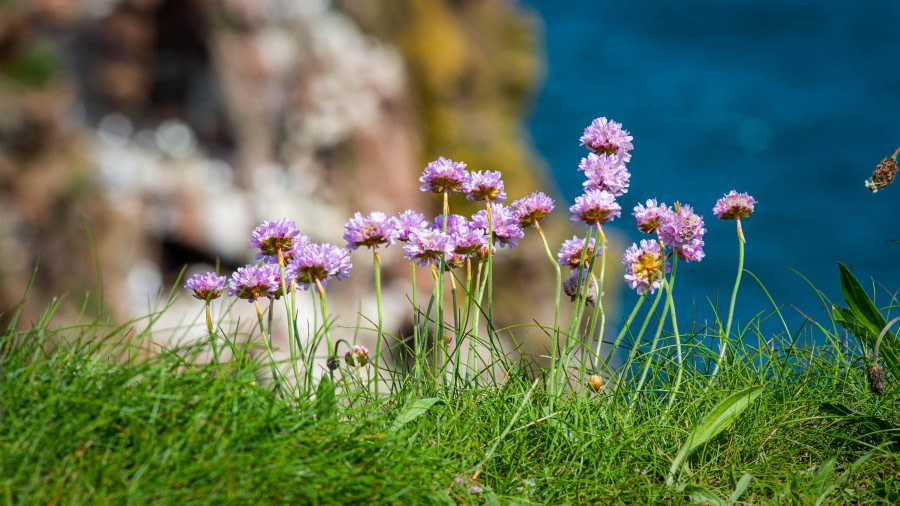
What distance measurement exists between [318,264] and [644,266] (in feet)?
2.81

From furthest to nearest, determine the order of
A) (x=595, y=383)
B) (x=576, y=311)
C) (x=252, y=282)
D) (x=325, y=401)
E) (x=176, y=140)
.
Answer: (x=176, y=140) → (x=576, y=311) → (x=595, y=383) → (x=252, y=282) → (x=325, y=401)

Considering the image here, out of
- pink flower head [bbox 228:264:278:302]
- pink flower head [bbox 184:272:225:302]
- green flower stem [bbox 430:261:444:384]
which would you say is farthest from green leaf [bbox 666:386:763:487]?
pink flower head [bbox 184:272:225:302]

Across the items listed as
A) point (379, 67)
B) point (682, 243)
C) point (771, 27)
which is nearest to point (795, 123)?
point (771, 27)

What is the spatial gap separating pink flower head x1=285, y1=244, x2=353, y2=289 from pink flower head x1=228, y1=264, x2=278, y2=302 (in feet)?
0.23

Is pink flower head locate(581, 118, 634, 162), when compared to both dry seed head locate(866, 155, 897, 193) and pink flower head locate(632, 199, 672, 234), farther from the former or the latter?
dry seed head locate(866, 155, 897, 193)

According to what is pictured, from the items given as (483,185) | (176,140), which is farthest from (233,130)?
(483,185)

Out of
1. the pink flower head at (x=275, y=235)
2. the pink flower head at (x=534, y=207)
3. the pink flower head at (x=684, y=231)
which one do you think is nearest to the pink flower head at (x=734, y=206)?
the pink flower head at (x=684, y=231)

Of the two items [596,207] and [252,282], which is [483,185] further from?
[252,282]

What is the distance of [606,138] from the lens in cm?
250

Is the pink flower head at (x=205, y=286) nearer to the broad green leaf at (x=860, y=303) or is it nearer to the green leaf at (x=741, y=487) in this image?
the green leaf at (x=741, y=487)

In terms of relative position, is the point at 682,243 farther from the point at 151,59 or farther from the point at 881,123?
the point at 881,123

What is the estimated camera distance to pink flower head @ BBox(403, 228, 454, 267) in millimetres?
2248

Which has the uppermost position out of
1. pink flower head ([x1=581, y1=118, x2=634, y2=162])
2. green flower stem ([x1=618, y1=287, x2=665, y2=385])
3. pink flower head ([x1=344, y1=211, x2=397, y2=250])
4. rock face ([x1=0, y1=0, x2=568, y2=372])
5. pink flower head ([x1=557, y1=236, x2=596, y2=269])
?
rock face ([x1=0, y1=0, x2=568, y2=372])

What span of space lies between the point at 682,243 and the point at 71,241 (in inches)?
233
